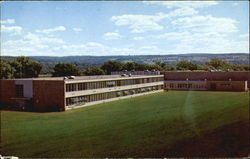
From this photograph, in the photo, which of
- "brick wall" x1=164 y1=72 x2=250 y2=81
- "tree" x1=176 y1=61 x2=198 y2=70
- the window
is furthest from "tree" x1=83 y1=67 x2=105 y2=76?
the window

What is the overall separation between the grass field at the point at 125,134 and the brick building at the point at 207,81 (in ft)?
145

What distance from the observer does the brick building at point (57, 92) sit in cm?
5088

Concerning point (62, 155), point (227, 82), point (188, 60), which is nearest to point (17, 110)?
point (62, 155)

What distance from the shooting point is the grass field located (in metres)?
26.0

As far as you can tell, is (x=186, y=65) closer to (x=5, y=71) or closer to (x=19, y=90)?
(x=5, y=71)

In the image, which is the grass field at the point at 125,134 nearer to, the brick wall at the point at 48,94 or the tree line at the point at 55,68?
the brick wall at the point at 48,94

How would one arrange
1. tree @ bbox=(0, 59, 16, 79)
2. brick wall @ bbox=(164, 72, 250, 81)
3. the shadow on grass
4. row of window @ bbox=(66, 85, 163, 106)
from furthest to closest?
brick wall @ bbox=(164, 72, 250, 81), tree @ bbox=(0, 59, 16, 79), row of window @ bbox=(66, 85, 163, 106), the shadow on grass

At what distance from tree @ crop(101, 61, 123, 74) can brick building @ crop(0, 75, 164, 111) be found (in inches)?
2031

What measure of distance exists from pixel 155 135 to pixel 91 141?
6.56 m

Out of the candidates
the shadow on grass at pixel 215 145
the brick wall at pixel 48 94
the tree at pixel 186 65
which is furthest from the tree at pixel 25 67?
the shadow on grass at pixel 215 145

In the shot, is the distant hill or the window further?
the distant hill

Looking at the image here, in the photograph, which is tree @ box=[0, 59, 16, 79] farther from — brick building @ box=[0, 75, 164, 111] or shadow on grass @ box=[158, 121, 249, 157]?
shadow on grass @ box=[158, 121, 249, 157]

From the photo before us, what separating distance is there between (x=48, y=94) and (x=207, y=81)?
55047 millimetres

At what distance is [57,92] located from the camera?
50.8 metres
